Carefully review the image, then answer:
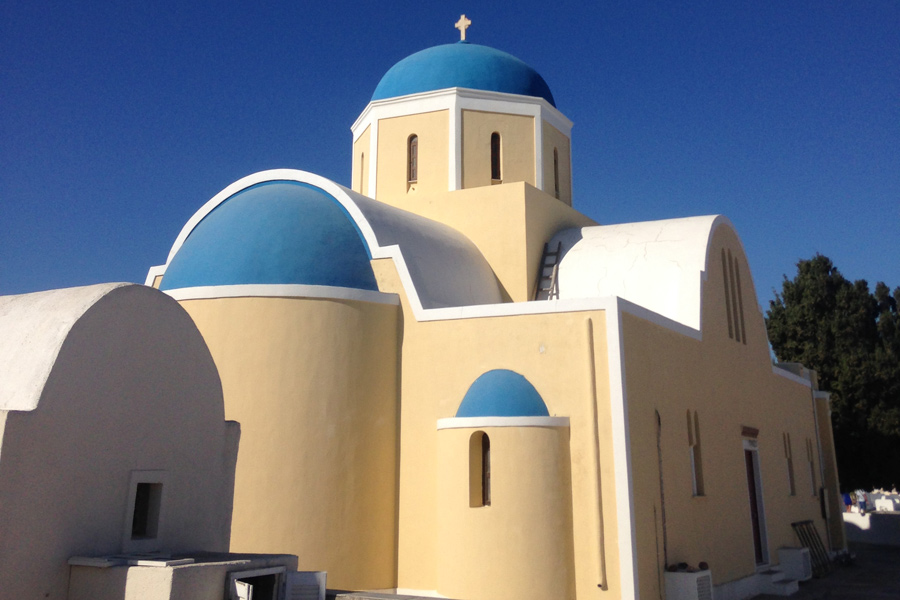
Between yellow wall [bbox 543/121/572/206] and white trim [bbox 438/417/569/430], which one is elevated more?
yellow wall [bbox 543/121/572/206]

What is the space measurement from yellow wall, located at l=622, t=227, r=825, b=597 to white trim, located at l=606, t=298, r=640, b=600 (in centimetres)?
18

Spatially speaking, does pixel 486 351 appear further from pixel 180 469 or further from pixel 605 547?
pixel 180 469

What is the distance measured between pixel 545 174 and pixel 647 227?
81.7 inches

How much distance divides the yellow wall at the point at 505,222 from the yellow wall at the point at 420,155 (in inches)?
20.2

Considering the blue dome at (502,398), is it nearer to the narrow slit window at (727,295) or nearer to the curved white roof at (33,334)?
the curved white roof at (33,334)

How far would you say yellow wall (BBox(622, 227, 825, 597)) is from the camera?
8742 mm

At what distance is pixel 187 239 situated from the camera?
10.7 m

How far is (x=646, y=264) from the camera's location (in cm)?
1178

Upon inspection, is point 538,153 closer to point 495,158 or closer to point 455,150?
point 495,158

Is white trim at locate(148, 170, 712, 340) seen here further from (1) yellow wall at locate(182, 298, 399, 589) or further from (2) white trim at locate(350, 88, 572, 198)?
(2) white trim at locate(350, 88, 572, 198)

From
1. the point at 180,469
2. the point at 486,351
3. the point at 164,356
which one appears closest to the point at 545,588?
the point at 486,351

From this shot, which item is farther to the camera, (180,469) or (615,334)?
(615,334)

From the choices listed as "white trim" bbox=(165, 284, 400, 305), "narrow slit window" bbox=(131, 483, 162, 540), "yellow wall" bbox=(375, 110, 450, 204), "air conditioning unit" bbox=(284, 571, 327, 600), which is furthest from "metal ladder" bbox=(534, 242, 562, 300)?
"narrow slit window" bbox=(131, 483, 162, 540)

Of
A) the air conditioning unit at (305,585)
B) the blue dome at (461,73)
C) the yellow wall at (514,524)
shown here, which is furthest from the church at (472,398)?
the air conditioning unit at (305,585)
